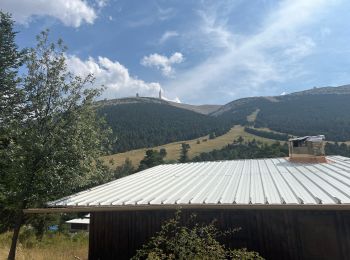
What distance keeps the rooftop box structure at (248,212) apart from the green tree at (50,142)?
8.29 ft

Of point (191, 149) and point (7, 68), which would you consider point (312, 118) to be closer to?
point (191, 149)

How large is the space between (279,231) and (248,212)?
38.5 inches

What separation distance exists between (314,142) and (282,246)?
7.73 meters

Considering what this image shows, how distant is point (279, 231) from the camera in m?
9.39

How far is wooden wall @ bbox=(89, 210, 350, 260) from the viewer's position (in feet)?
29.7

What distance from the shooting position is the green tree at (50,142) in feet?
43.7

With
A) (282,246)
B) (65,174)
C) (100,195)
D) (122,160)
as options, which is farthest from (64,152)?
(122,160)

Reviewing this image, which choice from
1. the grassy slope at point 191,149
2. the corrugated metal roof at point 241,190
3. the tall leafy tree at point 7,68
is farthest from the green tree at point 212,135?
the corrugated metal roof at point 241,190

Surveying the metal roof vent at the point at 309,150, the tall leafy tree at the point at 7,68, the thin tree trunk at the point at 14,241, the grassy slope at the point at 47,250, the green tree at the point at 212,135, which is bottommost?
the grassy slope at the point at 47,250

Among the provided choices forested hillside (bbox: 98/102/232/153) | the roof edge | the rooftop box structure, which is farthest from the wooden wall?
forested hillside (bbox: 98/102/232/153)

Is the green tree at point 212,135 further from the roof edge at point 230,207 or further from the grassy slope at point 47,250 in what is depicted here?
the roof edge at point 230,207

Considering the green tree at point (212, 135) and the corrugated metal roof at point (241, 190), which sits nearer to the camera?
the corrugated metal roof at point (241, 190)

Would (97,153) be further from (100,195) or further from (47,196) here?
(100,195)

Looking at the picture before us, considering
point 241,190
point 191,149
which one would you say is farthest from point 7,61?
point 191,149
